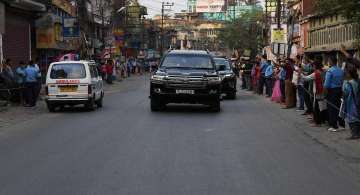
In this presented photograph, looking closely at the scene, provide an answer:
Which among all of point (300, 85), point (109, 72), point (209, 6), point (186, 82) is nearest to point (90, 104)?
point (186, 82)

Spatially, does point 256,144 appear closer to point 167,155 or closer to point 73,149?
point 167,155

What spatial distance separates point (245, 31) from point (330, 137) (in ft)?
267

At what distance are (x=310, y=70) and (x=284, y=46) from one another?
52.5 feet

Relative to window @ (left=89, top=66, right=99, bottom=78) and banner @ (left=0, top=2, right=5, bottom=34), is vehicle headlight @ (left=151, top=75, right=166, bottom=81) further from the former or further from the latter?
banner @ (left=0, top=2, right=5, bottom=34)

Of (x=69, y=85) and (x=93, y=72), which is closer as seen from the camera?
(x=69, y=85)

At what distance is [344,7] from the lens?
50.6ft

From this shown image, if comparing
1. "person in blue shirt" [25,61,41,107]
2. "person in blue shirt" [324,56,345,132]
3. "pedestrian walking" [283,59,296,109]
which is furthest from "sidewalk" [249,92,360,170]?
"person in blue shirt" [25,61,41,107]

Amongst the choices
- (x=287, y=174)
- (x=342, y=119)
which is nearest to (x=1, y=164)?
(x=287, y=174)

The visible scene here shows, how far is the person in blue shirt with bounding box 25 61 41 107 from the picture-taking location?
2520 centimetres

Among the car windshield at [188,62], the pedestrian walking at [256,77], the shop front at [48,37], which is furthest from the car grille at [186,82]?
the shop front at [48,37]

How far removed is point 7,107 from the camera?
24469 millimetres

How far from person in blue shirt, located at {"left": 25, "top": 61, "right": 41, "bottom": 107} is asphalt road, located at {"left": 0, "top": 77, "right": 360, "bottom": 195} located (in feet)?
19.9

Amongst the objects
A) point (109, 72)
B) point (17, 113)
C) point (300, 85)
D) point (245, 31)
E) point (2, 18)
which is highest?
point (245, 31)

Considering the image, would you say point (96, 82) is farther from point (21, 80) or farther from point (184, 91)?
point (184, 91)
